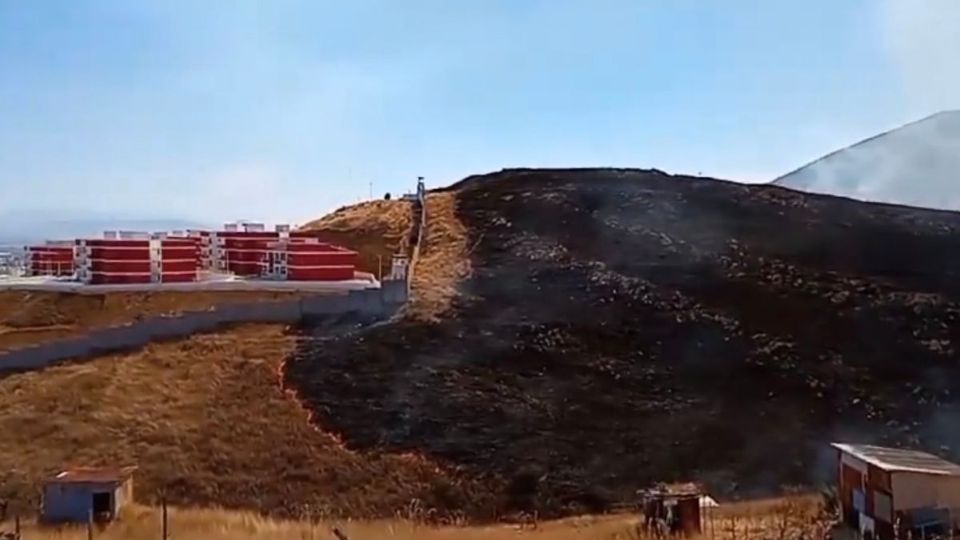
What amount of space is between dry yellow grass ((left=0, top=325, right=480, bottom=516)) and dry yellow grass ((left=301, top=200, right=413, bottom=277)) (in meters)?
9.56

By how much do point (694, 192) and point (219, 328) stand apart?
52.1 feet

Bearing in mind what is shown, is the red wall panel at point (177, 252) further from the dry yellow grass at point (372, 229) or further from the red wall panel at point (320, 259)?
the dry yellow grass at point (372, 229)

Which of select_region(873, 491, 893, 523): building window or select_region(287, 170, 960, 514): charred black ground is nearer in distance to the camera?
select_region(873, 491, 893, 523): building window

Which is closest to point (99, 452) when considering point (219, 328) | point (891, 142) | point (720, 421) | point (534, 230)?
point (219, 328)

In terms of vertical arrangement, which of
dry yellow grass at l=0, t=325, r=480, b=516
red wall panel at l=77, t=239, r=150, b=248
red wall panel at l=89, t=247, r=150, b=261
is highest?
red wall panel at l=77, t=239, r=150, b=248

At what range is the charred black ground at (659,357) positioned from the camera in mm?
15891

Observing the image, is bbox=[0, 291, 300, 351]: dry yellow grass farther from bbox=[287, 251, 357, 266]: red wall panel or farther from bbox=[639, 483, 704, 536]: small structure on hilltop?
bbox=[639, 483, 704, 536]: small structure on hilltop

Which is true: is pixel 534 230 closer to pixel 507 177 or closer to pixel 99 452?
pixel 507 177

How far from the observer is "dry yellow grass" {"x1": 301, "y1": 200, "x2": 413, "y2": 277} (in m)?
29.0

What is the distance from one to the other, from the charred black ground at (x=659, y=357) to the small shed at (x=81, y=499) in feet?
17.1

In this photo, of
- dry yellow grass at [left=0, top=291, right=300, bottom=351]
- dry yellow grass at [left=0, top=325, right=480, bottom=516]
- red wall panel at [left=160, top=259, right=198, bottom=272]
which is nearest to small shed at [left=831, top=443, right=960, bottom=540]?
dry yellow grass at [left=0, top=325, right=480, bottom=516]

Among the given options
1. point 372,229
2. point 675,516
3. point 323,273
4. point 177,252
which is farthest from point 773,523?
point 372,229

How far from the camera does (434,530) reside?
31.0ft

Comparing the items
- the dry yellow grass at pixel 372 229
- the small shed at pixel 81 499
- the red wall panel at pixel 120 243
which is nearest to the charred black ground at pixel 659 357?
the dry yellow grass at pixel 372 229
